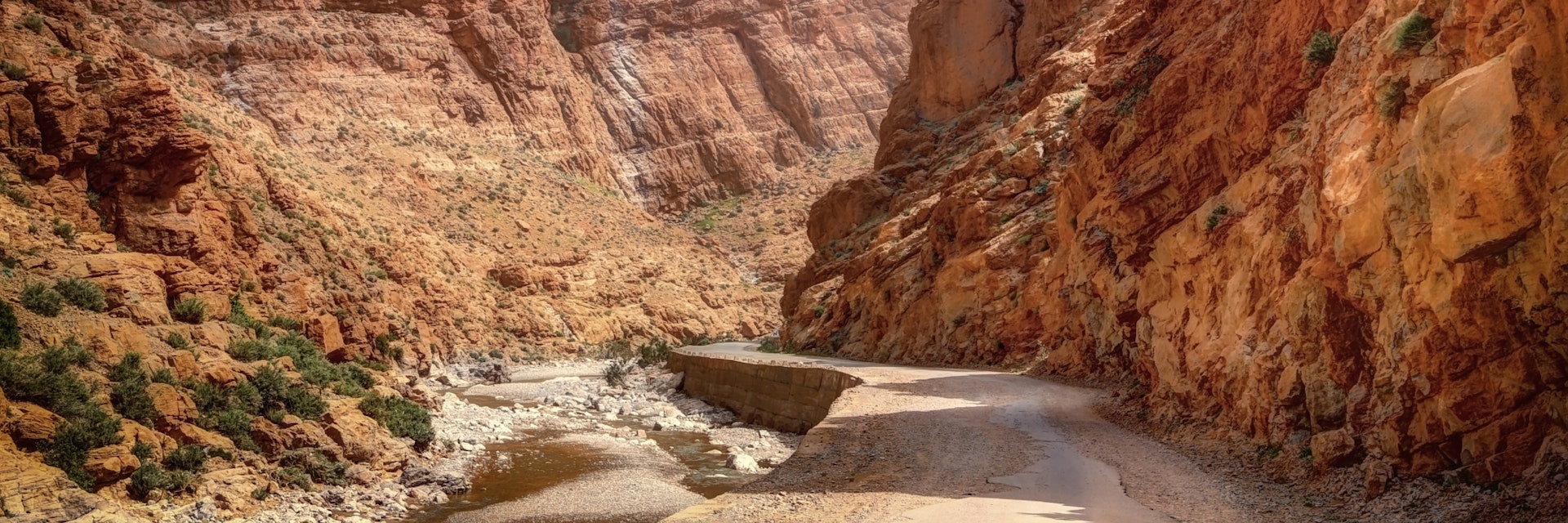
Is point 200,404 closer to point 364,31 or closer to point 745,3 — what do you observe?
point 364,31

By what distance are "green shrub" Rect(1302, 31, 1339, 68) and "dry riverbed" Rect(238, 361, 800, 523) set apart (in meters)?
10.6

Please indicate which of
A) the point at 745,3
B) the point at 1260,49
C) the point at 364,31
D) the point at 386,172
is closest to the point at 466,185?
the point at 386,172

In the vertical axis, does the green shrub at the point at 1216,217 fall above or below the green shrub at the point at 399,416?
above

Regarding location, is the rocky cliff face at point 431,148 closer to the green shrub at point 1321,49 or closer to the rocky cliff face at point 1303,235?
the rocky cliff face at point 1303,235

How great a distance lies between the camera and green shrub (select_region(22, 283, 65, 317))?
46.5ft

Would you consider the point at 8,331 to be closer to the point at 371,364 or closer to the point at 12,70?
the point at 12,70

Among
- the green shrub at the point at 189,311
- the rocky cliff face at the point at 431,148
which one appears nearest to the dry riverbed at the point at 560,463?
the rocky cliff face at the point at 431,148

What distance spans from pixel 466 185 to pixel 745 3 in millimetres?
39614

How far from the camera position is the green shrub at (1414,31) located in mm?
10086

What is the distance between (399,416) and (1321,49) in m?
15.5

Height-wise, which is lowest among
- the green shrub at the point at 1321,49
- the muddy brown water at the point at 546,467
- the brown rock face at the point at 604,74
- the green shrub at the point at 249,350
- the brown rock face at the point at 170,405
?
the muddy brown water at the point at 546,467

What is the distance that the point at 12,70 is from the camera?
655 inches

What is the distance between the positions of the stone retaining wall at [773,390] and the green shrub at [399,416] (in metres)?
7.47

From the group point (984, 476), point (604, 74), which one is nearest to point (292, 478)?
A: point (984, 476)
